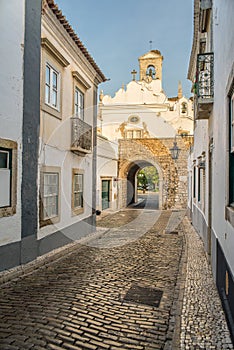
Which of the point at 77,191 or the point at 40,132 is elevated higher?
the point at 40,132

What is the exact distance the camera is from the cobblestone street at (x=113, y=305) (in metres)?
3.57

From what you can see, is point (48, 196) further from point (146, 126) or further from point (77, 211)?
point (146, 126)

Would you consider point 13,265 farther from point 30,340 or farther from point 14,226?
point 30,340

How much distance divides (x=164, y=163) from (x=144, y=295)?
16373 millimetres

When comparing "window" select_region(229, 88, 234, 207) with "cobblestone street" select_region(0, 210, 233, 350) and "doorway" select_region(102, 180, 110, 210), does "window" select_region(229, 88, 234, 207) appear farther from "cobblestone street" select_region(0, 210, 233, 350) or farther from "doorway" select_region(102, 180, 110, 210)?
"doorway" select_region(102, 180, 110, 210)

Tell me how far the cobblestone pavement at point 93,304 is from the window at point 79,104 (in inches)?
191

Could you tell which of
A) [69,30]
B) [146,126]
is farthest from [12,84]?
[146,126]

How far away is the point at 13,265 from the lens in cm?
638

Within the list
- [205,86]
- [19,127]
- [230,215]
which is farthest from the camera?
[205,86]

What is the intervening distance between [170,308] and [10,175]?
4.11 meters

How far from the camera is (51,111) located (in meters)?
8.08

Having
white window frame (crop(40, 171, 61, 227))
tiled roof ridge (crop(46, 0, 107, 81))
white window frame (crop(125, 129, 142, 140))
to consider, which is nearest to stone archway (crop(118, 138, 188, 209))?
white window frame (crop(125, 129, 142, 140))

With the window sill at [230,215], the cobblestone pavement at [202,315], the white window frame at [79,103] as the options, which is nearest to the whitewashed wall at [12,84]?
the white window frame at [79,103]

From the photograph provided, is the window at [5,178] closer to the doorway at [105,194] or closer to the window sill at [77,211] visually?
the window sill at [77,211]
